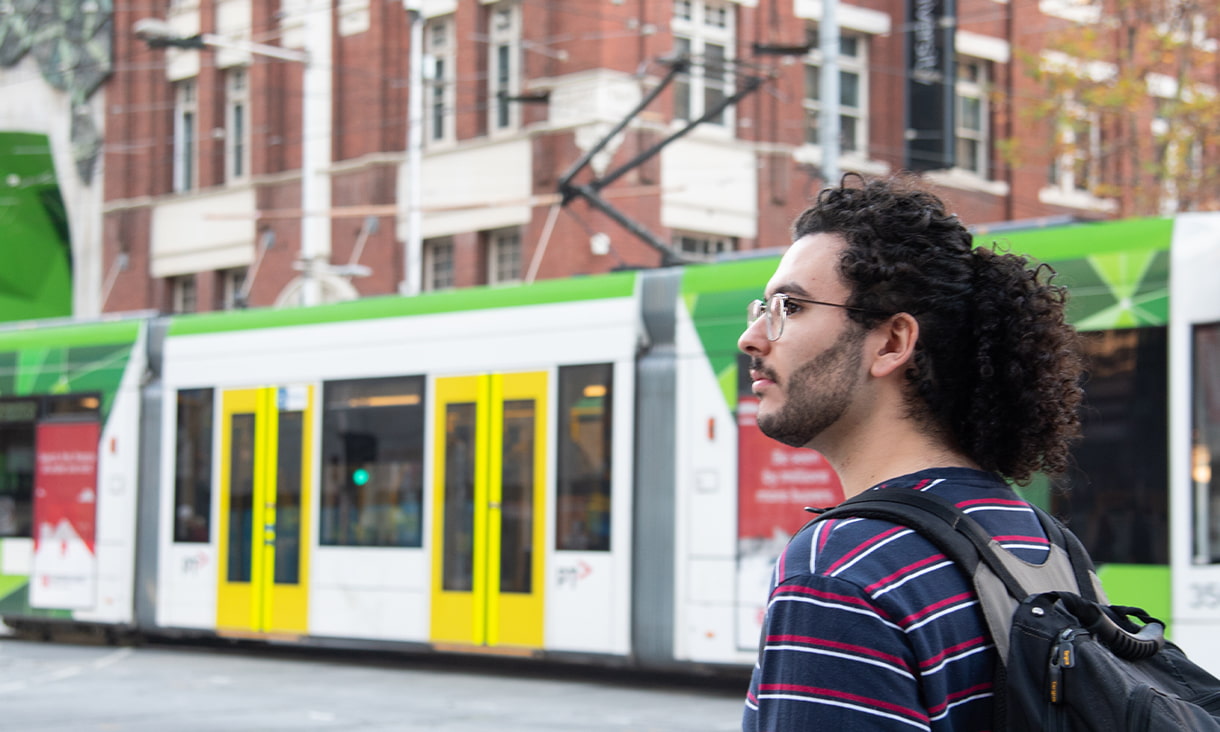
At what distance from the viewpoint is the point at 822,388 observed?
2.22 meters

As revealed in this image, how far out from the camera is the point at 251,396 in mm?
14352

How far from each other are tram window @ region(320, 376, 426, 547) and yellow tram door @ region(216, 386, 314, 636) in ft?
0.90

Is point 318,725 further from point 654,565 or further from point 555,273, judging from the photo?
point 555,273

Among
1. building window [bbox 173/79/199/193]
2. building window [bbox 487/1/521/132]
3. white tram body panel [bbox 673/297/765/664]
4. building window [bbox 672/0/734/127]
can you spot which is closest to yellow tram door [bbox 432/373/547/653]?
white tram body panel [bbox 673/297/765/664]

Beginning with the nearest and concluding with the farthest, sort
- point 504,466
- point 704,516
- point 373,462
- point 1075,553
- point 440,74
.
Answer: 1. point 1075,553
2. point 704,516
3. point 504,466
4. point 373,462
5. point 440,74

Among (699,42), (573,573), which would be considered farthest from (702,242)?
(573,573)

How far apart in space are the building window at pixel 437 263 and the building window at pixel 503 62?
2.28m

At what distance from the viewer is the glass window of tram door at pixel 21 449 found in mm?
16141

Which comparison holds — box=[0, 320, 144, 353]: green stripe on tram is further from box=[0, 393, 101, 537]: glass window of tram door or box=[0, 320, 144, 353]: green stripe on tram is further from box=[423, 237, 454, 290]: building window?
box=[423, 237, 454, 290]: building window

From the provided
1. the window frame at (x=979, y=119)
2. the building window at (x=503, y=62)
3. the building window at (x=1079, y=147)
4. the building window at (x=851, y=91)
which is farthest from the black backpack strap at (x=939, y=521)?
the window frame at (x=979, y=119)

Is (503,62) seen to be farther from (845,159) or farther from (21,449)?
(21,449)

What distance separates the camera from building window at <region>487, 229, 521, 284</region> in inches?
1028

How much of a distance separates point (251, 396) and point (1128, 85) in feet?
42.2

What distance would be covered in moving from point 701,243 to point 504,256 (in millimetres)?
3170
